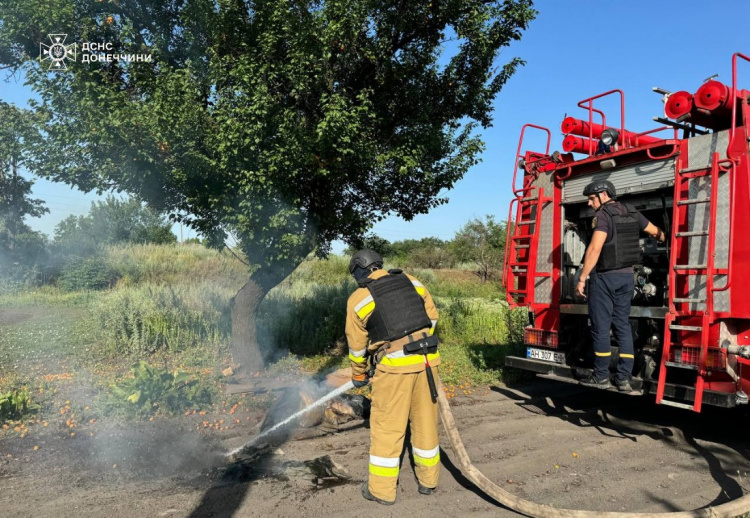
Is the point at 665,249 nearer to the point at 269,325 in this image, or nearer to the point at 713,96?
the point at 713,96

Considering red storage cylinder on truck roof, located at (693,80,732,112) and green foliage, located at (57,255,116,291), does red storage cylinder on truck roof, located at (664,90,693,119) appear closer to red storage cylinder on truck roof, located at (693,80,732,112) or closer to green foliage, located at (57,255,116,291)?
red storage cylinder on truck roof, located at (693,80,732,112)

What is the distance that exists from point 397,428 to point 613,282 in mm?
2622

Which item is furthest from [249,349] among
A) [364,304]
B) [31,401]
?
[364,304]

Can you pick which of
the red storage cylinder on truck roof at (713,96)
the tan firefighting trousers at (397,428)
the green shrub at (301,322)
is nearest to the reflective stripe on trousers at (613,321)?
the red storage cylinder on truck roof at (713,96)

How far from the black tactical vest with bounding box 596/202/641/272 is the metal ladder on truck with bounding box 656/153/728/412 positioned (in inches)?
12.8

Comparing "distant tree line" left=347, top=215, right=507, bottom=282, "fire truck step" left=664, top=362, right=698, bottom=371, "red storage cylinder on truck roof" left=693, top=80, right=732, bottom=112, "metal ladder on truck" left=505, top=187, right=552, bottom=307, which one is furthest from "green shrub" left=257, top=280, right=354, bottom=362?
"distant tree line" left=347, top=215, right=507, bottom=282

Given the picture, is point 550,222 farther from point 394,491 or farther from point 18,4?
point 18,4

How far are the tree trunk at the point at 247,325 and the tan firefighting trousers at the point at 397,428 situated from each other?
443cm

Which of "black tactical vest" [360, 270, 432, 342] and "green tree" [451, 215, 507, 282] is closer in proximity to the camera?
"black tactical vest" [360, 270, 432, 342]

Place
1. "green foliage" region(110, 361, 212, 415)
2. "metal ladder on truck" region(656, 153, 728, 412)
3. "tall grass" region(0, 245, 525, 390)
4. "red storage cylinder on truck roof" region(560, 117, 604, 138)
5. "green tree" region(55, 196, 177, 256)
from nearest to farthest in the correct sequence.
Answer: "metal ladder on truck" region(656, 153, 728, 412) < "green foliage" region(110, 361, 212, 415) < "red storage cylinder on truck roof" region(560, 117, 604, 138) < "tall grass" region(0, 245, 525, 390) < "green tree" region(55, 196, 177, 256)

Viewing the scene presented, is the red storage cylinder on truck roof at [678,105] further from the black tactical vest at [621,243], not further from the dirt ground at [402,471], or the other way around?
the dirt ground at [402,471]

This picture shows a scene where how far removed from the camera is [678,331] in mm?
4477

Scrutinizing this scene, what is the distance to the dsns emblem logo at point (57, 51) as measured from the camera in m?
5.57

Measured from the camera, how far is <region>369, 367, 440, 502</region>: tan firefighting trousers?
3.54 m
